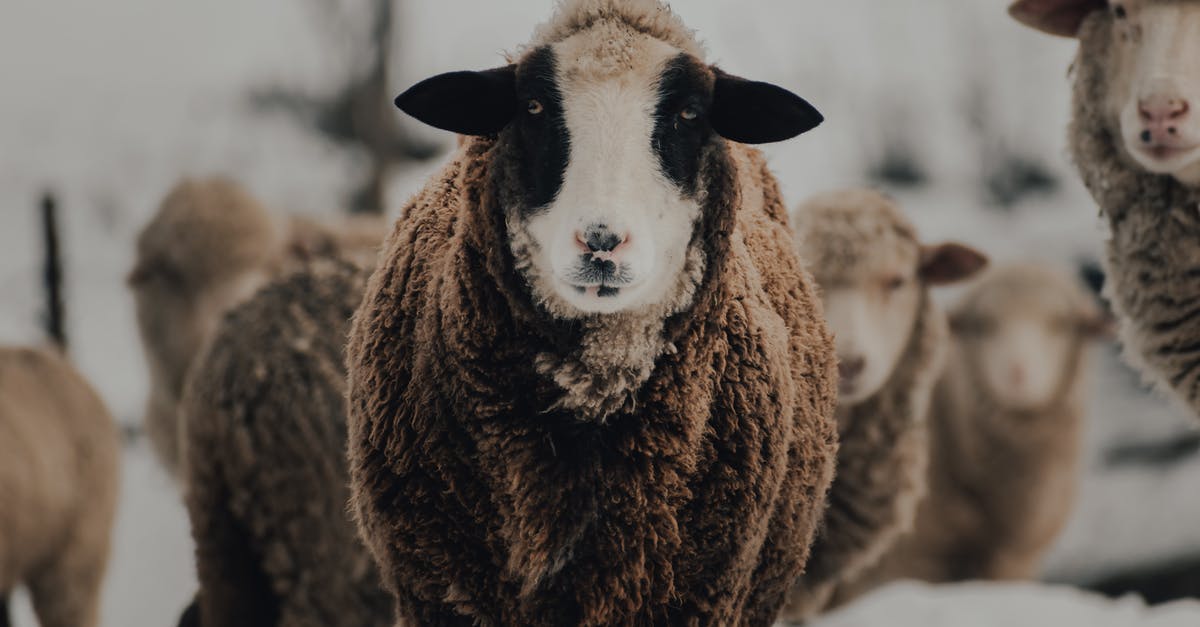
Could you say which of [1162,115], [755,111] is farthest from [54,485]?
[1162,115]

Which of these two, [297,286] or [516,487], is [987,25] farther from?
[516,487]

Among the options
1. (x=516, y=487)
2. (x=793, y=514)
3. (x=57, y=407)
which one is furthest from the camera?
(x=57, y=407)

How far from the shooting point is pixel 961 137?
14.3 meters

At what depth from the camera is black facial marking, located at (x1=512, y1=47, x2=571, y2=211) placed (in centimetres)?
252

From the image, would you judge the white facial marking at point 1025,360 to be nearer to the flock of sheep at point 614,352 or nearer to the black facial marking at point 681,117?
the flock of sheep at point 614,352

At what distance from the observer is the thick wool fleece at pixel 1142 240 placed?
3.97m

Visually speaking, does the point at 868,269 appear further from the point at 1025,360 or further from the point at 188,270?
the point at 188,270

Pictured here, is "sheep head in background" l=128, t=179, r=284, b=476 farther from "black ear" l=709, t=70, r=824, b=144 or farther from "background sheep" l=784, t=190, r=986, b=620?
"black ear" l=709, t=70, r=824, b=144

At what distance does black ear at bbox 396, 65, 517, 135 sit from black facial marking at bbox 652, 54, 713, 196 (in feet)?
1.04

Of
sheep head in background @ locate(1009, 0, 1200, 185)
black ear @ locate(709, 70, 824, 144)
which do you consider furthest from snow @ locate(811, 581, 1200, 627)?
black ear @ locate(709, 70, 824, 144)

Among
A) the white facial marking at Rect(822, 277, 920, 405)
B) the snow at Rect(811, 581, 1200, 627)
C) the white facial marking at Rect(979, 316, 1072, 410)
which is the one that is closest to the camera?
the white facial marking at Rect(822, 277, 920, 405)

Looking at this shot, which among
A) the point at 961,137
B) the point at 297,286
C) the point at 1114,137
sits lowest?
the point at 961,137

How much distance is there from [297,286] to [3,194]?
11893 mm

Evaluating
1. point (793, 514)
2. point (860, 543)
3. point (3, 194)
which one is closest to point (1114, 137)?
point (860, 543)
